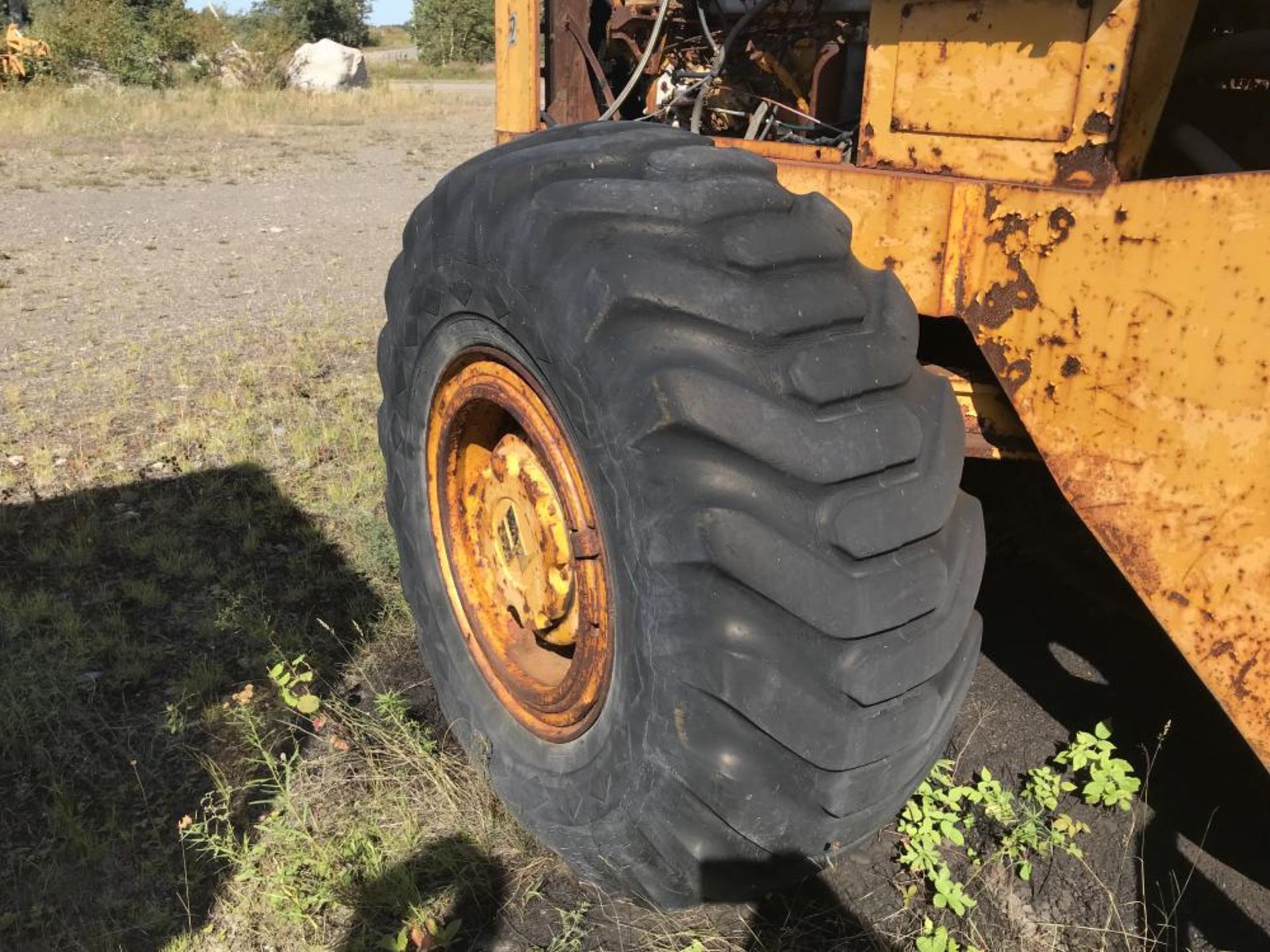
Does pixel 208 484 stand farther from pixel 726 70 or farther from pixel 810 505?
pixel 810 505

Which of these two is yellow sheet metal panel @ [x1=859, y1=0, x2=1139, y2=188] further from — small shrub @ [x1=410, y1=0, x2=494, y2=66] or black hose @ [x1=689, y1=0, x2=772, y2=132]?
small shrub @ [x1=410, y1=0, x2=494, y2=66]

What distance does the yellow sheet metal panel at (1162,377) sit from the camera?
1464 millimetres

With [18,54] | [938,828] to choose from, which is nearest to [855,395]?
[938,828]

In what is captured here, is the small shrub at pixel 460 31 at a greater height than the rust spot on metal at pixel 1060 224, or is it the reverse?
→ the small shrub at pixel 460 31

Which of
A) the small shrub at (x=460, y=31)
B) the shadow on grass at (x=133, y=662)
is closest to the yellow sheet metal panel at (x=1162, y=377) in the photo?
the shadow on grass at (x=133, y=662)

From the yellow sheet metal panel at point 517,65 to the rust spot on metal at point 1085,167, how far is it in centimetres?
191

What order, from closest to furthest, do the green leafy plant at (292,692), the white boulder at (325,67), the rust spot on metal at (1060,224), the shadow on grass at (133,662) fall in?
the rust spot on metal at (1060,224) < the shadow on grass at (133,662) < the green leafy plant at (292,692) < the white boulder at (325,67)

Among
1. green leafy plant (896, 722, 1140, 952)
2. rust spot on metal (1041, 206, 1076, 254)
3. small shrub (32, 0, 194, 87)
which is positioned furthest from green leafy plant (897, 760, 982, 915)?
small shrub (32, 0, 194, 87)

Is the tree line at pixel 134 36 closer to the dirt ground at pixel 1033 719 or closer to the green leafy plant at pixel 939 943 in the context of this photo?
the dirt ground at pixel 1033 719

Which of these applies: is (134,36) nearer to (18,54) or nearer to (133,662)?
(18,54)

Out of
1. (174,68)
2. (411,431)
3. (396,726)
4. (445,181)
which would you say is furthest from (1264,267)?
(174,68)

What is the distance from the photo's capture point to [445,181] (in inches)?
87.0

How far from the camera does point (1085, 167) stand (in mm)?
1662

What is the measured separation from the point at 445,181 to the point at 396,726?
54.5 inches
